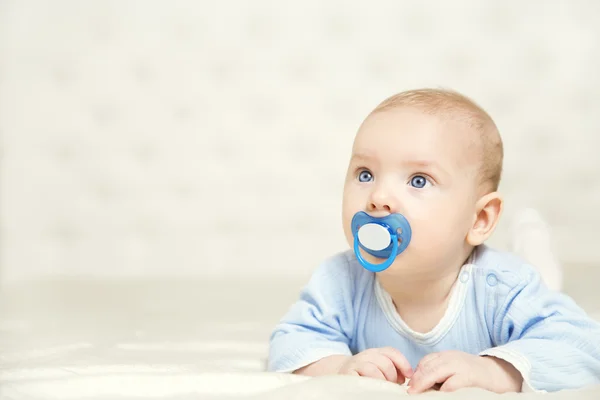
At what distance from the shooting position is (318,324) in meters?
1.35

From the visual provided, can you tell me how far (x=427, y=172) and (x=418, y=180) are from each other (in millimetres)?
18

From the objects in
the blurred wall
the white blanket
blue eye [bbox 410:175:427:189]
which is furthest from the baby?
the blurred wall

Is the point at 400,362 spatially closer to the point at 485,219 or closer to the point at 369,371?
the point at 369,371

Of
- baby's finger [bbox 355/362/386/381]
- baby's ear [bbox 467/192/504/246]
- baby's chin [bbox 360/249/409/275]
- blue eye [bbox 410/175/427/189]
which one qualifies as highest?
blue eye [bbox 410/175/427/189]

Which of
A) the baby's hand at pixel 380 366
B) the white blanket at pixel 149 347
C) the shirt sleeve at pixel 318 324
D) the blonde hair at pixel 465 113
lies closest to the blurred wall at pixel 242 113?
the white blanket at pixel 149 347

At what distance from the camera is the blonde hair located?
1.30 meters

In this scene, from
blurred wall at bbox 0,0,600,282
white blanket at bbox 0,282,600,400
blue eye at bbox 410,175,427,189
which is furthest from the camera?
blurred wall at bbox 0,0,600,282

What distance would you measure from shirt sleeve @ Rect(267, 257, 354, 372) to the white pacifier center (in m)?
0.18

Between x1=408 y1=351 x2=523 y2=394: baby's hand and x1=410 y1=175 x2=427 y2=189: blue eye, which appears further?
x1=410 y1=175 x2=427 y2=189: blue eye

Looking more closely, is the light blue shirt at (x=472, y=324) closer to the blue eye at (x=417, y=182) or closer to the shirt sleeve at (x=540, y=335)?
the shirt sleeve at (x=540, y=335)

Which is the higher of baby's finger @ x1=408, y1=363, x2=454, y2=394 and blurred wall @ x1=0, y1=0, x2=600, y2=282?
blurred wall @ x1=0, y1=0, x2=600, y2=282

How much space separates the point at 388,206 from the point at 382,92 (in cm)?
116

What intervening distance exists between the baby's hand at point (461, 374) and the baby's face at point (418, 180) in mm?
173

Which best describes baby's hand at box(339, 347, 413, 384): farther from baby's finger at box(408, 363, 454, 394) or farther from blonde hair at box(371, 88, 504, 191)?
blonde hair at box(371, 88, 504, 191)
